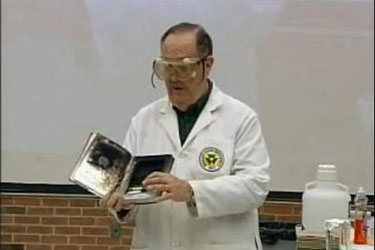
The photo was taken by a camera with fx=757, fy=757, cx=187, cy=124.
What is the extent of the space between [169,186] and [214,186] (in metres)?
0.12

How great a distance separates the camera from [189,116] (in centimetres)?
207

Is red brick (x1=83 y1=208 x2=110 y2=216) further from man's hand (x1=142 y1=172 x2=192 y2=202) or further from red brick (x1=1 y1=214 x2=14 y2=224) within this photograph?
man's hand (x1=142 y1=172 x2=192 y2=202)

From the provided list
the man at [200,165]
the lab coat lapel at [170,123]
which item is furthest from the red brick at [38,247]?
the lab coat lapel at [170,123]

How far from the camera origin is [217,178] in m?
1.97

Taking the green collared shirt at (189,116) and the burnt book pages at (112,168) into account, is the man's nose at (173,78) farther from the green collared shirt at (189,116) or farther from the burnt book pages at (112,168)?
the burnt book pages at (112,168)

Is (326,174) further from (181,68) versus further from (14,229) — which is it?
(14,229)

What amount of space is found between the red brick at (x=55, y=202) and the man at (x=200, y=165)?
126 cm

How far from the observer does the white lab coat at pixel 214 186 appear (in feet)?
6.39

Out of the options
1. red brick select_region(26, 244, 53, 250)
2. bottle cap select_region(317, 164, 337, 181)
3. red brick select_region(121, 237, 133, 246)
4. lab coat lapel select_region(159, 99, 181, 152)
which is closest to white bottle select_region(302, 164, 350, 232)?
bottle cap select_region(317, 164, 337, 181)

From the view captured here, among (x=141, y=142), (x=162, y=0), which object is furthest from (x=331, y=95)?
(x=141, y=142)

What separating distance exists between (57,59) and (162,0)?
509mm

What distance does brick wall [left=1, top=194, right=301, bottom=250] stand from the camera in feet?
10.6

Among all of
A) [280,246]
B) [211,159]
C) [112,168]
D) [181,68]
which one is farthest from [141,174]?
[280,246]

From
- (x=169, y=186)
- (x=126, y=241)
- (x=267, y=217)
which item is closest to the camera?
(x=169, y=186)
